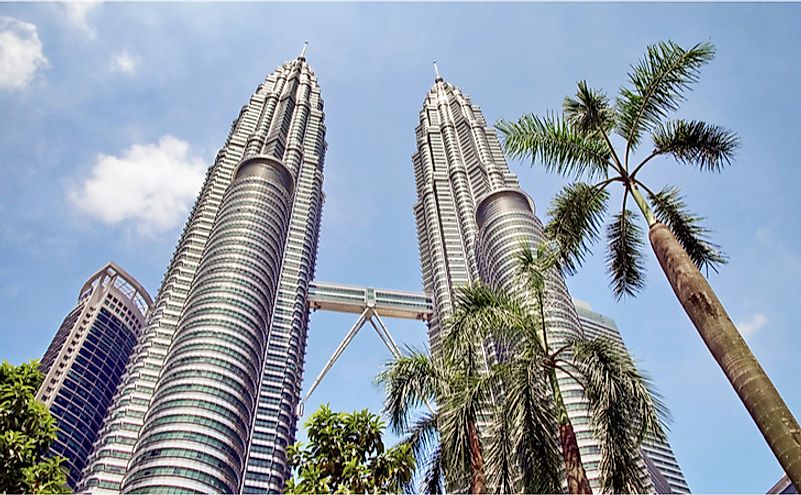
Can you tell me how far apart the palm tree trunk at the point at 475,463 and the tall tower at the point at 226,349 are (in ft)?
280

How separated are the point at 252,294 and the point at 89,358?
256 ft

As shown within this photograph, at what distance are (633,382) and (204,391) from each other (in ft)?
315

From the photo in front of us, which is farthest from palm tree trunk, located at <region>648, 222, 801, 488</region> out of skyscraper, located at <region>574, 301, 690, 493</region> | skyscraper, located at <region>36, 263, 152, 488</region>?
skyscraper, located at <region>36, 263, 152, 488</region>

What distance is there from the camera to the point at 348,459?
52.0ft

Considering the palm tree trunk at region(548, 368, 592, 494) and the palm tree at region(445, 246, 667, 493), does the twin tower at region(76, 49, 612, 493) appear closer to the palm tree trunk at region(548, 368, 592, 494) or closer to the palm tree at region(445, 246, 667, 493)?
the palm tree at region(445, 246, 667, 493)

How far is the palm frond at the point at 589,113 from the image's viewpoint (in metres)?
16.4

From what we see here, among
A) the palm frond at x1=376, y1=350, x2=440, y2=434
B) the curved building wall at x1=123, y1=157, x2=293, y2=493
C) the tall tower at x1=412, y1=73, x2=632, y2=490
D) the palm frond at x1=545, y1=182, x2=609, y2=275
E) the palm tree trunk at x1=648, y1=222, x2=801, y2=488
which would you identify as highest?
the tall tower at x1=412, y1=73, x2=632, y2=490

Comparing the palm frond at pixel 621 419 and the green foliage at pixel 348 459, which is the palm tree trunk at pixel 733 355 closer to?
the palm frond at pixel 621 419

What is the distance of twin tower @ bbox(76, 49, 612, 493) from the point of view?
96750 millimetres

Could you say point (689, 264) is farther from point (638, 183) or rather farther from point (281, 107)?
point (281, 107)

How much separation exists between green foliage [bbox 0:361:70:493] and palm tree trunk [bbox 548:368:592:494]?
43.2 ft

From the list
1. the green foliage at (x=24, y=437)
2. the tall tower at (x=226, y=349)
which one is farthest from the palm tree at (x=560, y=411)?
the tall tower at (x=226, y=349)

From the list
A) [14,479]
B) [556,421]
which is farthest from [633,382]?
[14,479]

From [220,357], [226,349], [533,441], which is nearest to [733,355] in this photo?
[533,441]
